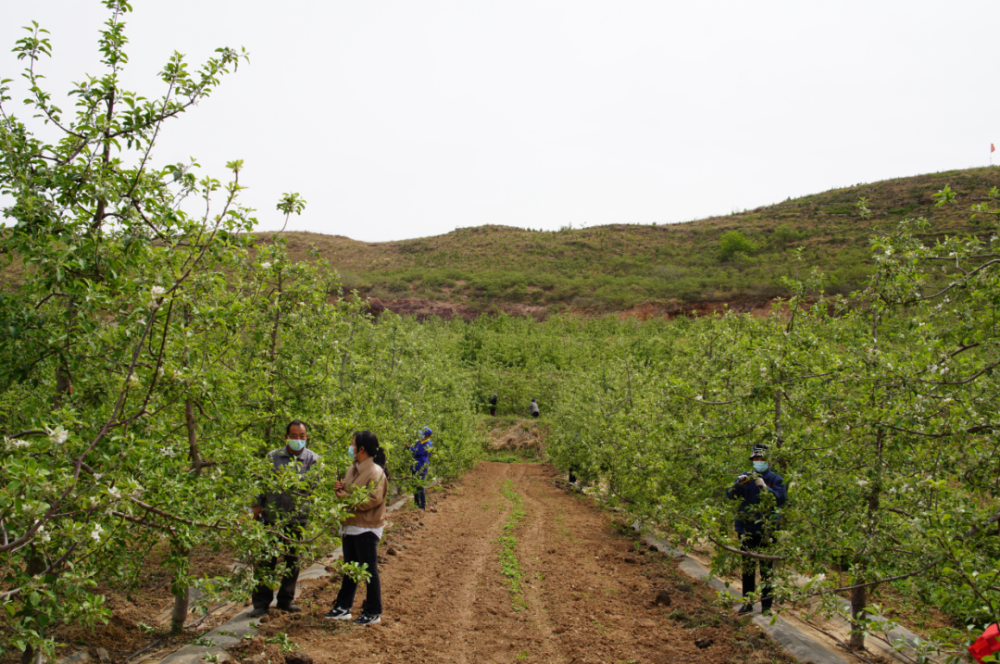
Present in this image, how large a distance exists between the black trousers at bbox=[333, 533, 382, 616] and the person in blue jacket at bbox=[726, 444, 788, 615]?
3.63 meters

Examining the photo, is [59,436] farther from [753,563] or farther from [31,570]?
[753,563]

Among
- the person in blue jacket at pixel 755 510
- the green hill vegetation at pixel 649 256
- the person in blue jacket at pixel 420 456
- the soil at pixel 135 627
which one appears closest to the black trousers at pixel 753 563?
the person in blue jacket at pixel 755 510

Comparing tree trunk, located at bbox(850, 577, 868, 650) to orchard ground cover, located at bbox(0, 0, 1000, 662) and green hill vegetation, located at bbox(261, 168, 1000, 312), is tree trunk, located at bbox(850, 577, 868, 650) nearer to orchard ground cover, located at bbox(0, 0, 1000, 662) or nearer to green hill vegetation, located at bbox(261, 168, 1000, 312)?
orchard ground cover, located at bbox(0, 0, 1000, 662)

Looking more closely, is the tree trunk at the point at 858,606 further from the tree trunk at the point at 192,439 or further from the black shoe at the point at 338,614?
the tree trunk at the point at 192,439

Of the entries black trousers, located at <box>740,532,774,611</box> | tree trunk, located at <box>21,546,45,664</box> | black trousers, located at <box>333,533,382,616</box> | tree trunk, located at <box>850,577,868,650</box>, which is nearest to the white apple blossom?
tree trunk, located at <box>21,546,45,664</box>

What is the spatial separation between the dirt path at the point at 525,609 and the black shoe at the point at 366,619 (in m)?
0.08

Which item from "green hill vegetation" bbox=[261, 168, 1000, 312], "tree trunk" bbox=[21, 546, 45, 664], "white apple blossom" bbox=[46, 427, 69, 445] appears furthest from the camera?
"green hill vegetation" bbox=[261, 168, 1000, 312]

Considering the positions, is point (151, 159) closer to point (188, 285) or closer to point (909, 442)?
point (188, 285)

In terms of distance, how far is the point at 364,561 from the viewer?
5.61 metres

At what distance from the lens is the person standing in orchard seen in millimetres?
5559

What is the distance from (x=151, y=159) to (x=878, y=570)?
5.77 m

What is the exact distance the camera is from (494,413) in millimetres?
29578

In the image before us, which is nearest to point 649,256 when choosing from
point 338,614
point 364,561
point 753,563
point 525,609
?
point 753,563

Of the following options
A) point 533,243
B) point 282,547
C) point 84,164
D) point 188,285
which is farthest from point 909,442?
point 533,243
